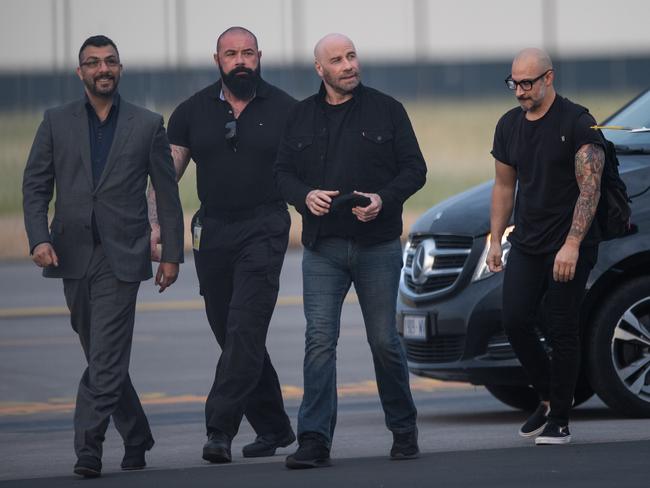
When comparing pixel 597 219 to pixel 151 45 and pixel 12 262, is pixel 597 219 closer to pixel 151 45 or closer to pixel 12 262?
pixel 12 262

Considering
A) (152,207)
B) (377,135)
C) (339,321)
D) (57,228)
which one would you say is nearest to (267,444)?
(339,321)

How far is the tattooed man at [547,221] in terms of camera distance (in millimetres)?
7828

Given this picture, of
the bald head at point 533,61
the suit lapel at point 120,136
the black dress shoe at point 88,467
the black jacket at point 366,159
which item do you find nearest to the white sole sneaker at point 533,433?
the black jacket at point 366,159

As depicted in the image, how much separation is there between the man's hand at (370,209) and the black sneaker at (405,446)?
3.16ft

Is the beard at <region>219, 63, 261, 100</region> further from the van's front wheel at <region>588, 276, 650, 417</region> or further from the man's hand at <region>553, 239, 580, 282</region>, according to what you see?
the van's front wheel at <region>588, 276, 650, 417</region>

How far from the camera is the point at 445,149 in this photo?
45.4 m

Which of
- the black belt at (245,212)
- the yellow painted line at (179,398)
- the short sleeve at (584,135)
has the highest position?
the short sleeve at (584,135)

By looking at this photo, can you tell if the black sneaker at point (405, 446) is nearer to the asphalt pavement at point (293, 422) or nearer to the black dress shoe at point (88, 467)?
the asphalt pavement at point (293, 422)

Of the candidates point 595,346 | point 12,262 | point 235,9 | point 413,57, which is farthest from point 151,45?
point 595,346

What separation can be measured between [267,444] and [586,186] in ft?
6.15

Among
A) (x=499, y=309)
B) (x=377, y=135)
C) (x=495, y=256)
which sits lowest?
(x=499, y=309)

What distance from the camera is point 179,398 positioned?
1113 centimetres

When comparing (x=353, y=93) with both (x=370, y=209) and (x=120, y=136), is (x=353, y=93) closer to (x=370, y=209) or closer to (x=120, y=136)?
(x=370, y=209)

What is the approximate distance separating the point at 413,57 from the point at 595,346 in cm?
3728
